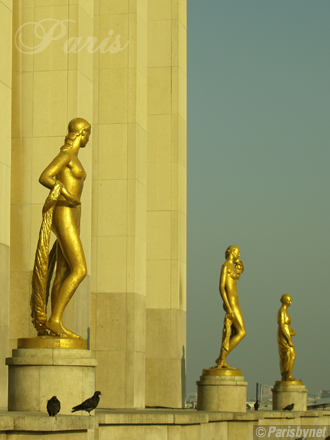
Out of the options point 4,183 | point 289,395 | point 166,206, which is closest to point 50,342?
point 4,183

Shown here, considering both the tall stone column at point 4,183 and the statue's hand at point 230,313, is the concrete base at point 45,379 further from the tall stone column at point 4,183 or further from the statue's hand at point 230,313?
the statue's hand at point 230,313

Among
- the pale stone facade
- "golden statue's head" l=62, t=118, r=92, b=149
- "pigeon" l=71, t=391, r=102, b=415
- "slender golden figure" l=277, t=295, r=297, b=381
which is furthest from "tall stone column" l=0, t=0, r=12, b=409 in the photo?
"slender golden figure" l=277, t=295, r=297, b=381

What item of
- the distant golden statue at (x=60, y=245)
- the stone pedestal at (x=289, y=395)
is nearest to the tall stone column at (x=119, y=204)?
the stone pedestal at (x=289, y=395)

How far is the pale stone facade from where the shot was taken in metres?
17.0

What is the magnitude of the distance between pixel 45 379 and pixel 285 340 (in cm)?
1638

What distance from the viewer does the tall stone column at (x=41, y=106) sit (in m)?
17.1

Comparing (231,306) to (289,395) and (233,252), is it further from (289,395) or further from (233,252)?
(289,395)

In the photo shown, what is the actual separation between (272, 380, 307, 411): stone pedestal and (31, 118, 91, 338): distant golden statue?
14.9 meters

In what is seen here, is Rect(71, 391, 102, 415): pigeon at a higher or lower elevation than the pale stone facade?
lower

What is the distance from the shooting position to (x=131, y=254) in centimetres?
2114

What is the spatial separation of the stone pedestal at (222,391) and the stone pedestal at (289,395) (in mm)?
5564

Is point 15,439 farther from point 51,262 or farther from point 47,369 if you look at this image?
point 51,262

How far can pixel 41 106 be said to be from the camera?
17.8 m
